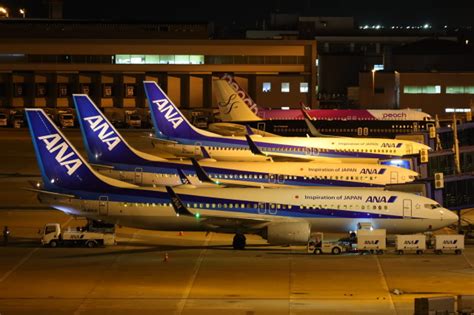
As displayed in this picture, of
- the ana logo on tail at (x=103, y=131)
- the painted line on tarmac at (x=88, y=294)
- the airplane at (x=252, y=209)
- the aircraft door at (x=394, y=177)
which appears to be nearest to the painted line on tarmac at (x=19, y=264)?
the airplane at (x=252, y=209)

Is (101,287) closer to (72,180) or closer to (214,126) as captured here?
(72,180)

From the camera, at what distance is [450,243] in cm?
5122

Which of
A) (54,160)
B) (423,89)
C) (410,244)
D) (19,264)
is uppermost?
(423,89)

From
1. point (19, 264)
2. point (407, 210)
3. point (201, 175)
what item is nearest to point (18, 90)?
point (201, 175)

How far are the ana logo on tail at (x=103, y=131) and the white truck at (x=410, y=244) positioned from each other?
69.2ft

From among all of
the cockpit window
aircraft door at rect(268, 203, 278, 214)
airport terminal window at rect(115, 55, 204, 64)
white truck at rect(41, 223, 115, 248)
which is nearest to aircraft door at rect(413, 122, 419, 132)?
the cockpit window

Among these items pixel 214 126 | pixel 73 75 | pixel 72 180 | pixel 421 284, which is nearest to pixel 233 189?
pixel 72 180

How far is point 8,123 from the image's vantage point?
5477 inches

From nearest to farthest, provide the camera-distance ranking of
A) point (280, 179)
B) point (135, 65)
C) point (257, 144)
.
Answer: point (280, 179), point (257, 144), point (135, 65)

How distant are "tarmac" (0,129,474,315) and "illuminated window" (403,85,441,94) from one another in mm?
82168

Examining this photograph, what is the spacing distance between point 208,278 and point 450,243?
12.2 metres

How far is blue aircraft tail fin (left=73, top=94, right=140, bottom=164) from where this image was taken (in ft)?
217

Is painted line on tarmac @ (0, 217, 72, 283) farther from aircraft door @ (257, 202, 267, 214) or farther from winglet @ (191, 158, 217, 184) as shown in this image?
aircraft door @ (257, 202, 267, 214)

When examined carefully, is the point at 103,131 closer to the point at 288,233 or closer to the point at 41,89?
the point at 288,233
